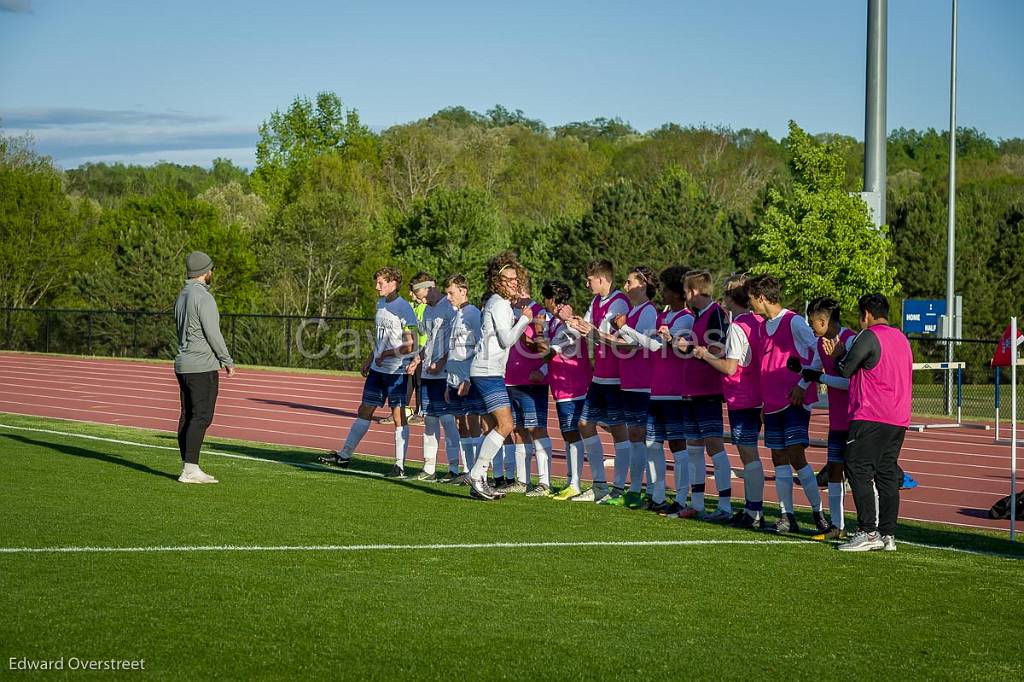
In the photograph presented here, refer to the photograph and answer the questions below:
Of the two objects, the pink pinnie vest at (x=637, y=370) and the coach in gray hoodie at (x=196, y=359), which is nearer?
the pink pinnie vest at (x=637, y=370)

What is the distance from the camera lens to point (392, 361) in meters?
12.3

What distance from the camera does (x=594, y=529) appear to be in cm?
922

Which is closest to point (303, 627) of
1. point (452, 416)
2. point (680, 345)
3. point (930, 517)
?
Answer: point (680, 345)

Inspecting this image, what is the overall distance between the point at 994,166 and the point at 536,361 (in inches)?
3121

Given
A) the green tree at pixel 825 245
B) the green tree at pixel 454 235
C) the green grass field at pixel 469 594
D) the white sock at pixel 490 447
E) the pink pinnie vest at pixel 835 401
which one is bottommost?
the green grass field at pixel 469 594

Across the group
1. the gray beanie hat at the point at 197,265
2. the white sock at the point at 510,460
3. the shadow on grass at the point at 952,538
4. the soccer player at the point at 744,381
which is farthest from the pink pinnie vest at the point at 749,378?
the gray beanie hat at the point at 197,265

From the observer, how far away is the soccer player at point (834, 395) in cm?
905

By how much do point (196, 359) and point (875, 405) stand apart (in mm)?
5973

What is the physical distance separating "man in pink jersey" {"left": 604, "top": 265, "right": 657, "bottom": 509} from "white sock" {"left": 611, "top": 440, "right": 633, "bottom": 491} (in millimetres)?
89

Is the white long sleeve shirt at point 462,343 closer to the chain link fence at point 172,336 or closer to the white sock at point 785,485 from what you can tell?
the white sock at point 785,485

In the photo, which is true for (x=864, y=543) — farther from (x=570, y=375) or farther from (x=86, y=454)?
(x=86, y=454)

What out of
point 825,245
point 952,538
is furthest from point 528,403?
point 825,245

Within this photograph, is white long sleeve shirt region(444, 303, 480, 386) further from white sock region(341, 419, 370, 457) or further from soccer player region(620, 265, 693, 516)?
white sock region(341, 419, 370, 457)

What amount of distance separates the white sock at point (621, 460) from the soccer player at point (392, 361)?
2510 mm
